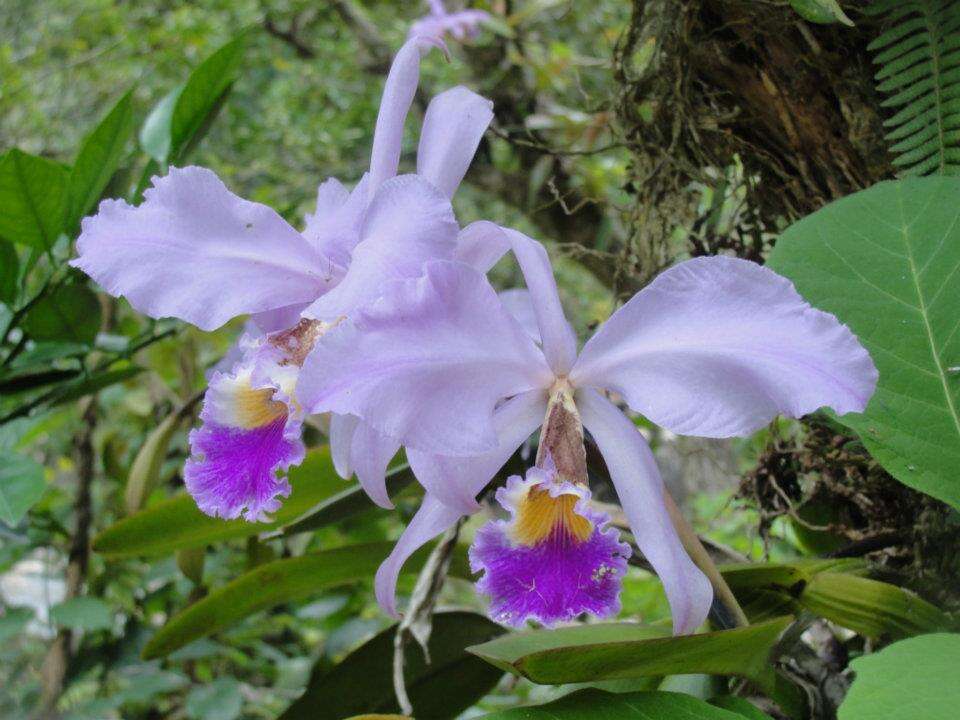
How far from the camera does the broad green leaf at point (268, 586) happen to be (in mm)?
994

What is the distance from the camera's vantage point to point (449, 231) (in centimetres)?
59

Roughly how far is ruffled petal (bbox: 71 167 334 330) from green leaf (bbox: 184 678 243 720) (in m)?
0.85

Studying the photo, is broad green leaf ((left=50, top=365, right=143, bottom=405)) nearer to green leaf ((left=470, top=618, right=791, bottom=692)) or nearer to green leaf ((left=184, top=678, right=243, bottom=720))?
green leaf ((left=184, top=678, right=243, bottom=720))

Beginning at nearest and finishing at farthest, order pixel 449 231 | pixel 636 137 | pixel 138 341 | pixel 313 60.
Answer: pixel 449 231
pixel 636 137
pixel 138 341
pixel 313 60

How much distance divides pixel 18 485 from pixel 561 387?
581 millimetres

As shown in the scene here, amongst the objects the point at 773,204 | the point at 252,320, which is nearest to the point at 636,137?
the point at 773,204

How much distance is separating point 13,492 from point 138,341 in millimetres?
358

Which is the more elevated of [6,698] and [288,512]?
[288,512]

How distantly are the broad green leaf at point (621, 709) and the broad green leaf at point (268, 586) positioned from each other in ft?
1.38

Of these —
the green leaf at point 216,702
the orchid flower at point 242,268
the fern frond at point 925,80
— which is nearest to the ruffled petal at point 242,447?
the orchid flower at point 242,268

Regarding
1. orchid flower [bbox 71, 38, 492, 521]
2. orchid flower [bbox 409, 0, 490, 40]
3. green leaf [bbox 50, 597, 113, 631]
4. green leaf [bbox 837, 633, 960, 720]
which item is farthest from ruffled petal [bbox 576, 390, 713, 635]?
orchid flower [bbox 409, 0, 490, 40]

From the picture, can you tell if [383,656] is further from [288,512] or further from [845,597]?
[845,597]

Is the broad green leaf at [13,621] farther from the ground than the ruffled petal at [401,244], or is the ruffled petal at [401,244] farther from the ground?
the ruffled petal at [401,244]

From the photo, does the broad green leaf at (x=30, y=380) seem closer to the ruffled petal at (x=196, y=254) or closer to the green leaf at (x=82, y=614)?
the green leaf at (x=82, y=614)
